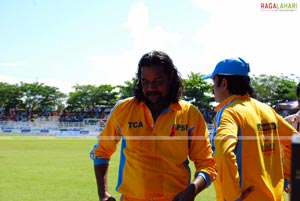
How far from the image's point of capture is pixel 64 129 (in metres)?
26.9

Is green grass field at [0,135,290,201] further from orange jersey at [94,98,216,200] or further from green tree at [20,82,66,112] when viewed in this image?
green tree at [20,82,66,112]

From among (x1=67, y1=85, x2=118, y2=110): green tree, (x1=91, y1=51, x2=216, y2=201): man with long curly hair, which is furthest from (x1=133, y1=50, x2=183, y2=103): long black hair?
(x1=67, y1=85, x2=118, y2=110): green tree

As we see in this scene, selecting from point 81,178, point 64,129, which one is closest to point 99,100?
point 64,129

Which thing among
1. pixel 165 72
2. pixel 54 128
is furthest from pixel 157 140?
pixel 54 128

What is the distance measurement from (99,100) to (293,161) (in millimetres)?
38728

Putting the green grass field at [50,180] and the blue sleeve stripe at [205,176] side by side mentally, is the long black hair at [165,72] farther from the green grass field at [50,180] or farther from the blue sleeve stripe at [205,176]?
the green grass field at [50,180]

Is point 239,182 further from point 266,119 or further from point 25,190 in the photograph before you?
point 25,190

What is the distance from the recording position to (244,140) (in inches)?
77.7

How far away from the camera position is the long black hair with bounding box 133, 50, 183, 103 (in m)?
2.00

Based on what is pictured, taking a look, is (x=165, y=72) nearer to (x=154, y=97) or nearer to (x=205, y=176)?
(x=154, y=97)

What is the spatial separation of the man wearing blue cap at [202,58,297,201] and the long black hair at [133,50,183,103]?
8.6 inches

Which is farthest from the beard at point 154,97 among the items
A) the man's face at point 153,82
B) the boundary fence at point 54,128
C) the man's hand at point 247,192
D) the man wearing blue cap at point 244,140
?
the boundary fence at point 54,128

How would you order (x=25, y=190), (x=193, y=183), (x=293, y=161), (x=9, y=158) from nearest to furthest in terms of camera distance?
(x=293, y=161)
(x=193, y=183)
(x=25, y=190)
(x=9, y=158)

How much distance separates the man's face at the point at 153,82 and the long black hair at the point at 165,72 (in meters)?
0.03
